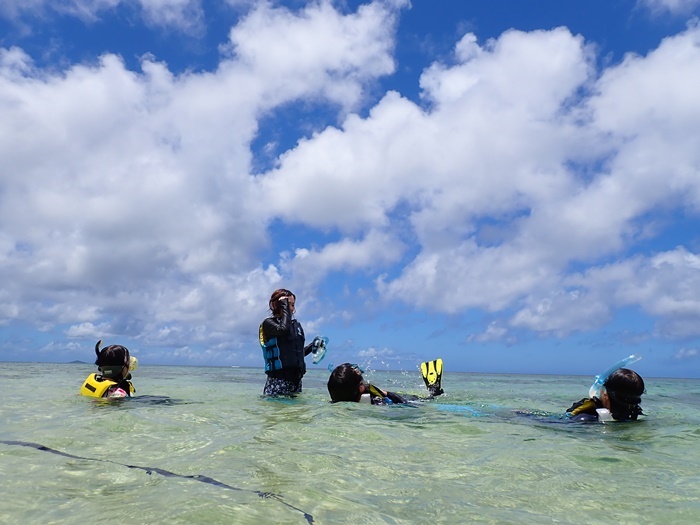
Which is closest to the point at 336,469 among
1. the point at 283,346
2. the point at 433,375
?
the point at 283,346

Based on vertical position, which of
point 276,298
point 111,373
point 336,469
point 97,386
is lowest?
point 336,469

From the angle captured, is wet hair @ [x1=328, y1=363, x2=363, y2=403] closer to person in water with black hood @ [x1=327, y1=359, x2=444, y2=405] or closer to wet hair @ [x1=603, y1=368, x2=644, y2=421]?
person in water with black hood @ [x1=327, y1=359, x2=444, y2=405]

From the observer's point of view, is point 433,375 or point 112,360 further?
point 433,375

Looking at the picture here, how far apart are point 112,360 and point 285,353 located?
3083 millimetres

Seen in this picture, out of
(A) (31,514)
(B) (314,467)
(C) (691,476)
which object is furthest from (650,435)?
(A) (31,514)

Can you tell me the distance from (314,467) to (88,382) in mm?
6184

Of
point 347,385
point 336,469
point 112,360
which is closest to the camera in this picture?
point 336,469

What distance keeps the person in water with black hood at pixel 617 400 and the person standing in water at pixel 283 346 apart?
509 cm

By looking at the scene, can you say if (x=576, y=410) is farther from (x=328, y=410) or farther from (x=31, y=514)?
(x=31, y=514)

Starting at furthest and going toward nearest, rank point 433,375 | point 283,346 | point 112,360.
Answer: point 433,375 < point 283,346 < point 112,360

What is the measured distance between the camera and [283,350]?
9961mm

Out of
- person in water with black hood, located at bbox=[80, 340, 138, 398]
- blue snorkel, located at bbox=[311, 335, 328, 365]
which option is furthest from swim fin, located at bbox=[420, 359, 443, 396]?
person in water with black hood, located at bbox=[80, 340, 138, 398]

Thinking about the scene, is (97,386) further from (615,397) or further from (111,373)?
(615,397)

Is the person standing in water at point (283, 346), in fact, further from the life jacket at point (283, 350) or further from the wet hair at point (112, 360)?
the wet hair at point (112, 360)
